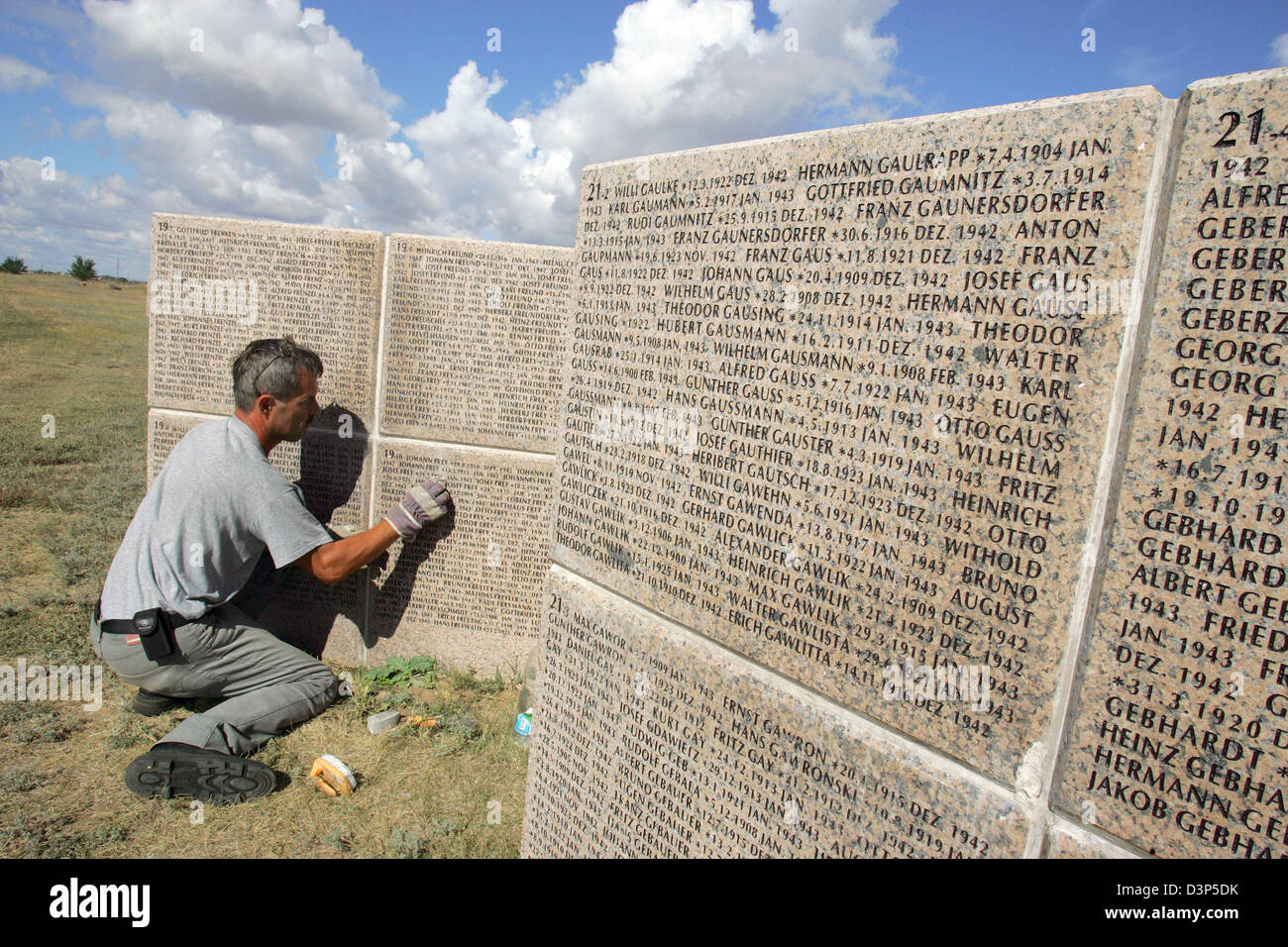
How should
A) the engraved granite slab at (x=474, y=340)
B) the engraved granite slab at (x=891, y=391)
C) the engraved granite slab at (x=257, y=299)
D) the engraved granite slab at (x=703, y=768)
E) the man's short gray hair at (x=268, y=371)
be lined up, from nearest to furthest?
the engraved granite slab at (x=891, y=391) < the engraved granite slab at (x=703, y=768) < the man's short gray hair at (x=268, y=371) < the engraved granite slab at (x=474, y=340) < the engraved granite slab at (x=257, y=299)

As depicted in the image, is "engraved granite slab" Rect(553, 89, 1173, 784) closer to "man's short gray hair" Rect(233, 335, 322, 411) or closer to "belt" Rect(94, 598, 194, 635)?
"man's short gray hair" Rect(233, 335, 322, 411)

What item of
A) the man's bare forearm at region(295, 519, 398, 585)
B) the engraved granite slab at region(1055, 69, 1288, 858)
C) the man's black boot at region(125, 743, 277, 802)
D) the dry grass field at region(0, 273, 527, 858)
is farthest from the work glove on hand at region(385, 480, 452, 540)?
the engraved granite slab at region(1055, 69, 1288, 858)

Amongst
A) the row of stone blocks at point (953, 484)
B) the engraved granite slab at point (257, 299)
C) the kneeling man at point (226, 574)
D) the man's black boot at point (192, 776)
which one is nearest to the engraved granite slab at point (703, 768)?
the row of stone blocks at point (953, 484)

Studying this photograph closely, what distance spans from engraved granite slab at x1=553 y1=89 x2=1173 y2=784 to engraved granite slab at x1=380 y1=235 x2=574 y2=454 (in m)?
1.90

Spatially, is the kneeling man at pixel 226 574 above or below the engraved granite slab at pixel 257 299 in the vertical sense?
below

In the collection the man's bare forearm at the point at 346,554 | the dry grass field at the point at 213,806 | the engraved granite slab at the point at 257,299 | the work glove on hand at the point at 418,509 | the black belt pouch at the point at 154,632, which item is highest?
the engraved granite slab at the point at 257,299

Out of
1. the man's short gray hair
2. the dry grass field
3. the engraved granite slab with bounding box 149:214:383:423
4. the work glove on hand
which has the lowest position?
the dry grass field

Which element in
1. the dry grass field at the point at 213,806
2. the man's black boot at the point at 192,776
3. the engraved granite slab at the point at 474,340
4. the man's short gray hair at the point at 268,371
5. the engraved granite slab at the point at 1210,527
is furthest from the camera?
the engraved granite slab at the point at 474,340

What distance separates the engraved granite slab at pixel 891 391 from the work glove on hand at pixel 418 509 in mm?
2096

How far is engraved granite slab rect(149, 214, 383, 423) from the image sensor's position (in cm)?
429

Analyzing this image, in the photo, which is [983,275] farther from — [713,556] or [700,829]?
[700,829]

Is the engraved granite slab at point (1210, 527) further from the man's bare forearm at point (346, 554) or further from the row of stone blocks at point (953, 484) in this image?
the man's bare forearm at point (346, 554)

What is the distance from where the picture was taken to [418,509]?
13.4 ft

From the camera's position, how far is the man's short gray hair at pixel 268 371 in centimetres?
368
